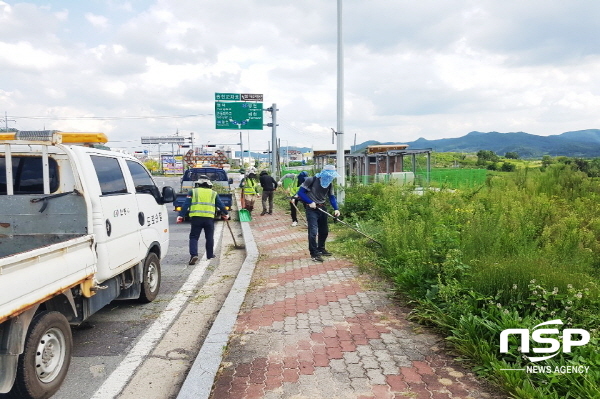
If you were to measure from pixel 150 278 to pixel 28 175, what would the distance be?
6.84 ft

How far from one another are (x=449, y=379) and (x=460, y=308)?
0.96 meters

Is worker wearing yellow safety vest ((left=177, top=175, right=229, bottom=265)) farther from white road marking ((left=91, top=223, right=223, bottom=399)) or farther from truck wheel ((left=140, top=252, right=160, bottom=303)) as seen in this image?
truck wheel ((left=140, top=252, right=160, bottom=303))

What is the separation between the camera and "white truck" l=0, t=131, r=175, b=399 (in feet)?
9.93

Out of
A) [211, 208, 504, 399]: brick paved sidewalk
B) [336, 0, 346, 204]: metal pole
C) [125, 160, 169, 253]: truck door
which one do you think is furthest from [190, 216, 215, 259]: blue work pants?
[336, 0, 346, 204]: metal pole

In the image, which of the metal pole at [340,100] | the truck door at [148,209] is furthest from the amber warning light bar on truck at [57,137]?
the metal pole at [340,100]

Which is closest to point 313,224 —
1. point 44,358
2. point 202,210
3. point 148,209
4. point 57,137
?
point 202,210

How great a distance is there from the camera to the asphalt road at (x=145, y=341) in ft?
12.0

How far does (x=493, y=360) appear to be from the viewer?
3.42 m

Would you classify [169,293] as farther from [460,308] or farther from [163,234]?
[460,308]

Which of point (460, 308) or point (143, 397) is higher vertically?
point (460, 308)

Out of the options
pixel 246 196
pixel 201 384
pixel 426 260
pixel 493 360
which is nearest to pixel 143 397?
pixel 201 384

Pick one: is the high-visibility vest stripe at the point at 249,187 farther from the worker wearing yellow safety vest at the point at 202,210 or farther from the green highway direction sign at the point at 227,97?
the green highway direction sign at the point at 227,97

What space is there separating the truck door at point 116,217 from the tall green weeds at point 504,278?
3.27 m

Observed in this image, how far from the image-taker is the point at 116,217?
471cm
